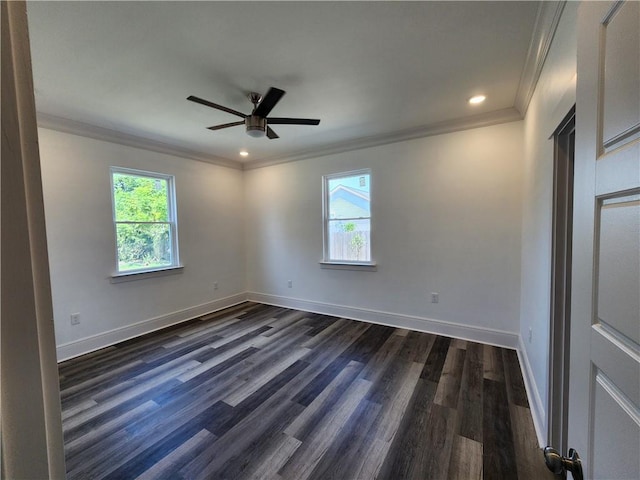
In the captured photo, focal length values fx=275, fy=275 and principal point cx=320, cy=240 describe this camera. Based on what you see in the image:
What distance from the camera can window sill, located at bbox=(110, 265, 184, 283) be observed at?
3348mm

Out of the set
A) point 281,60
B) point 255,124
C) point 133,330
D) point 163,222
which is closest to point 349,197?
point 255,124

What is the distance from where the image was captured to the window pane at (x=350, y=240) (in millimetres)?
3908

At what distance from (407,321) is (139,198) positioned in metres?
3.87

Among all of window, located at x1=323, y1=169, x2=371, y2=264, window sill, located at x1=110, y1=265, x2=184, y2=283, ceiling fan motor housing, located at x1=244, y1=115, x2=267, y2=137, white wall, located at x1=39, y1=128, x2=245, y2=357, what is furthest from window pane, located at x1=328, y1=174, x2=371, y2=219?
window sill, located at x1=110, y1=265, x2=184, y2=283

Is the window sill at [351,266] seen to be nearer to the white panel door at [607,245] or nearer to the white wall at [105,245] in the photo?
the white wall at [105,245]

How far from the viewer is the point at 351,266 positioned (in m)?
3.98

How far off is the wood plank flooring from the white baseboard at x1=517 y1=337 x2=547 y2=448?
5 cm

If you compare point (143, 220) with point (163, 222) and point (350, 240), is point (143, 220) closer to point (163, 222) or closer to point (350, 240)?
point (163, 222)

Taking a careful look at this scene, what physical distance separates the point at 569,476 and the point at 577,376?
1.05 feet

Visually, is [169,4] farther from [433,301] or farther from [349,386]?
[433,301]

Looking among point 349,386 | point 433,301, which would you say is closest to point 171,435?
point 349,386

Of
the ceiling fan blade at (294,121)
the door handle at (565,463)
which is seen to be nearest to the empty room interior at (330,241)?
the door handle at (565,463)

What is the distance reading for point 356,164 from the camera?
3.87 m

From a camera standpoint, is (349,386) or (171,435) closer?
(171,435)
